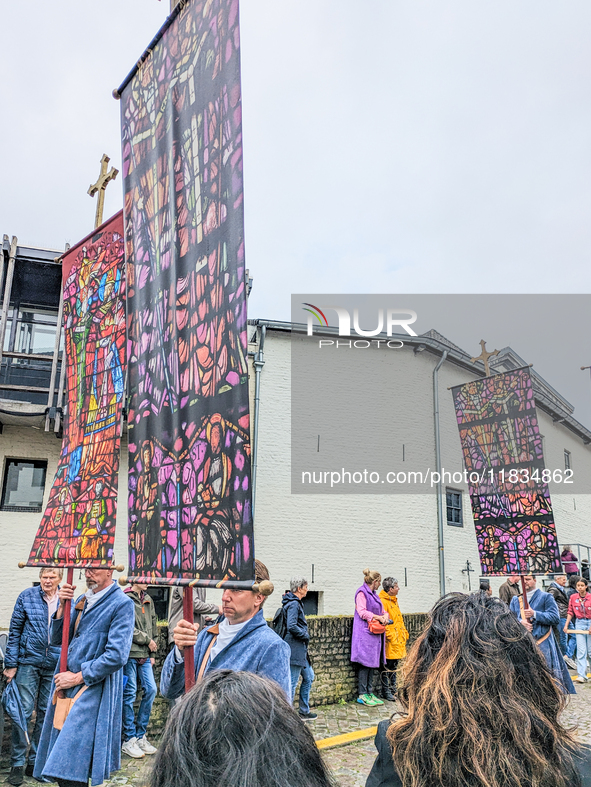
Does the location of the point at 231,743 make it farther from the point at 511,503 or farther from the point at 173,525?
the point at 511,503

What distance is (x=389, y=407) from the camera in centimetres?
1767

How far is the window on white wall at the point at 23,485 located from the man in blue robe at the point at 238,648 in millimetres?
10147

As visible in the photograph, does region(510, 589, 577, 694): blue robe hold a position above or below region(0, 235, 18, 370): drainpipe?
below

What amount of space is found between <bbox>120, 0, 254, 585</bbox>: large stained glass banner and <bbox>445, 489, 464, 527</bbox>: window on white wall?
50.1ft

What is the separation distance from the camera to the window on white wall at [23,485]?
12.7 metres

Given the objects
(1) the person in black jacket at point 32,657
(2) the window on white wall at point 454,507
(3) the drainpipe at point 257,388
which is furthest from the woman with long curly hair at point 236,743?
(2) the window on white wall at point 454,507

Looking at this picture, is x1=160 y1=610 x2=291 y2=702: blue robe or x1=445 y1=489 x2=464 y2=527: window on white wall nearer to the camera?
x1=160 y1=610 x2=291 y2=702: blue robe

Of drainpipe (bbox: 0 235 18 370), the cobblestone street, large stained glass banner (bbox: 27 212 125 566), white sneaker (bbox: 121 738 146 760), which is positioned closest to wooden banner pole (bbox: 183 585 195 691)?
large stained glass banner (bbox: 27 212 125 566)

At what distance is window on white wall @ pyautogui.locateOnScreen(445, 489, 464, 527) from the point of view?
1816 cm

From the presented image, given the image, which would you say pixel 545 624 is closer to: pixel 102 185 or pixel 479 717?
pixel 479 717

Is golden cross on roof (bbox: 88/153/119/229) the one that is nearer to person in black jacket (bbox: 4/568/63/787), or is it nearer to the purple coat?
person in black jacket (bbox: 4/568/63/787)

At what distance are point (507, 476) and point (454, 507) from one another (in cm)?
997

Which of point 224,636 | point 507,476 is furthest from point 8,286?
point 224,636

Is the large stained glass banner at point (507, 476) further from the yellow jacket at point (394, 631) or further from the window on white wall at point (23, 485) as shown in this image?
the window on white wall at point (23, 485)
